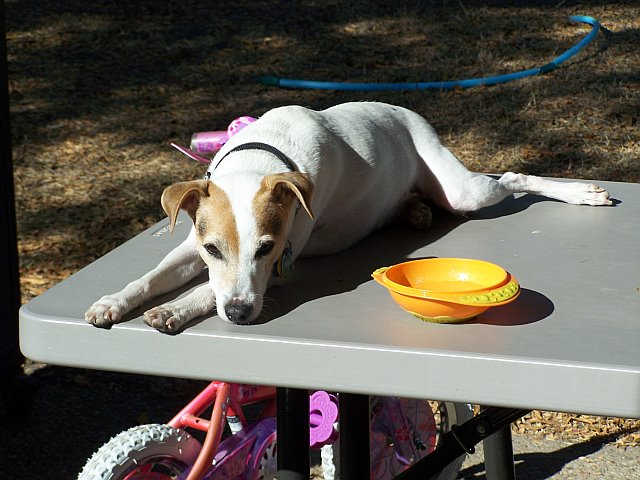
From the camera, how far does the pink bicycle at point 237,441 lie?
2.20 meters

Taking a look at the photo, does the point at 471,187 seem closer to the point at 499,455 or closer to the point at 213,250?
the point at 499,455

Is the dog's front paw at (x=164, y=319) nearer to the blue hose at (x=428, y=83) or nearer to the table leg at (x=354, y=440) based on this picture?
the table leg at (x=354, y=440)

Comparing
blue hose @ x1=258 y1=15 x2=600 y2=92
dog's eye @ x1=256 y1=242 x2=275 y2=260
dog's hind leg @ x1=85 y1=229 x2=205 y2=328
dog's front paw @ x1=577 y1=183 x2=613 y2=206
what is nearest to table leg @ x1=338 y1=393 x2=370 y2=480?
dog's eye @ x1=256 y1=242 x2=275 y2=260

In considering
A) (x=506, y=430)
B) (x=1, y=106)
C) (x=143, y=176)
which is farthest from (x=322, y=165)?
(x=143, y=176)

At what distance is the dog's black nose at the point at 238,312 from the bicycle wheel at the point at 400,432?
38.1 inches

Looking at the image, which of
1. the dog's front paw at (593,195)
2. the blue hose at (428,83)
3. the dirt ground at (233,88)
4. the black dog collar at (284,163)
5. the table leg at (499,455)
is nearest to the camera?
the black dog collar at (284,163)

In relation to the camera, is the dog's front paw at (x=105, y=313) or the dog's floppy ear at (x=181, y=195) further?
the dog's floppy ear at (x=181, y=195)

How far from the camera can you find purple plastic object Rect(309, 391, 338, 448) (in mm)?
2510

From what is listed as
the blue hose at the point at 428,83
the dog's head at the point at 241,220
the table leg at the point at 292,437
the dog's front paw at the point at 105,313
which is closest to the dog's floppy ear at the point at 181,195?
the dog's head at the point at 241,220

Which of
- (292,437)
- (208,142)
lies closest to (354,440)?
(292,437)

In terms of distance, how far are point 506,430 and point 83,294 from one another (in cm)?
117

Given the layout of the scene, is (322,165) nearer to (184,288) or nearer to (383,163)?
(383,163)

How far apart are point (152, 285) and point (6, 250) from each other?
1.66 metres

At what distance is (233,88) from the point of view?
264 inches
